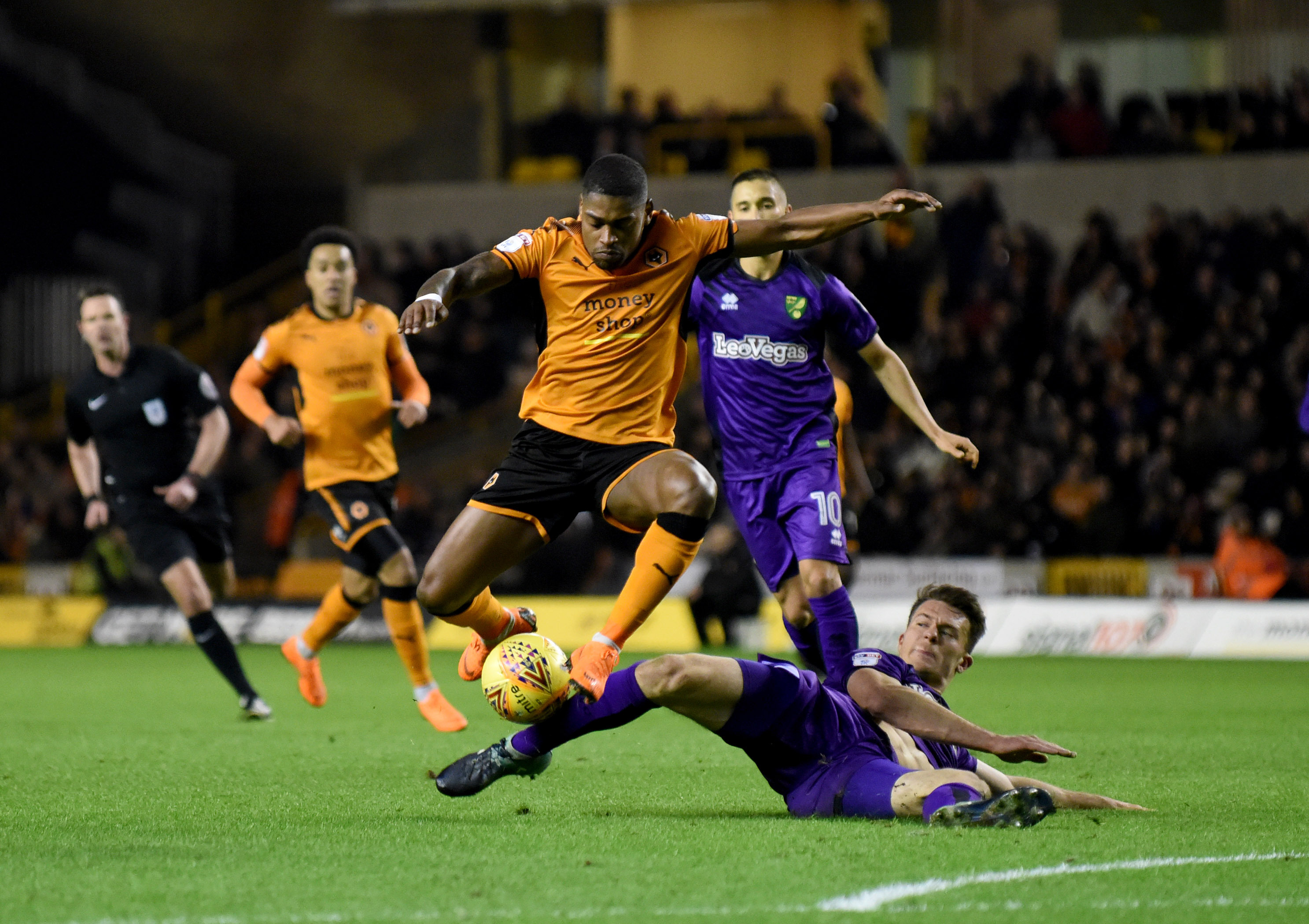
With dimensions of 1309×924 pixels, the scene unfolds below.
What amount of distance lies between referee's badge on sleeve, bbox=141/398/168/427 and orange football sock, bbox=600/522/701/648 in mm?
4606

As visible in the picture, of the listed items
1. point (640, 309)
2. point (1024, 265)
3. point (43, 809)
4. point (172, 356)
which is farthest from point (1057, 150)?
point (43, 809)

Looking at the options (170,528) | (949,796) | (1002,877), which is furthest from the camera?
(170,528)

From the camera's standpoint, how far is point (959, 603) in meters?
6.25

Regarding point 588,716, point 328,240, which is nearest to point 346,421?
point 328,240

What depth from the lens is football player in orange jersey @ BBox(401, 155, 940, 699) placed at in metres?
6.57

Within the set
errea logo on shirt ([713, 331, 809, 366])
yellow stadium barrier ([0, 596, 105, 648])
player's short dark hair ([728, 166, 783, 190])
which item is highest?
player's short dark hair ([728, 166, 783, 190])

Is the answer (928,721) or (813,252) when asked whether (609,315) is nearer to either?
(928,721)

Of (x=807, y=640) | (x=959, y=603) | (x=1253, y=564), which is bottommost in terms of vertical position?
(x=1253, y=564)

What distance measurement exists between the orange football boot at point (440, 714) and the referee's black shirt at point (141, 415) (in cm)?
223

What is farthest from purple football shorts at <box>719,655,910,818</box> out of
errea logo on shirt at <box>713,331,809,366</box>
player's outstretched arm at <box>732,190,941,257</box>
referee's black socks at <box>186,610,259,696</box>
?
referee's black socks at <box>186,610,259,696</box>

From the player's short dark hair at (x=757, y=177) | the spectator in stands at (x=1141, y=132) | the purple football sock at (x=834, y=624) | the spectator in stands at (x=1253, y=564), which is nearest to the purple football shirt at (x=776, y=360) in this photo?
the player's short dark hair at (x=757, y=177)

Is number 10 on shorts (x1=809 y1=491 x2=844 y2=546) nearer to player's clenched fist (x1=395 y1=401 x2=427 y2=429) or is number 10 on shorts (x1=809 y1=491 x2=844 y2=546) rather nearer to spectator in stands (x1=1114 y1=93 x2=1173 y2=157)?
player's clenched fist (x1=395 y1=401 x2=427 y2=429)

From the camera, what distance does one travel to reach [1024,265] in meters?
20.0

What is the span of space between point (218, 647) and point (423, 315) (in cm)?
487
